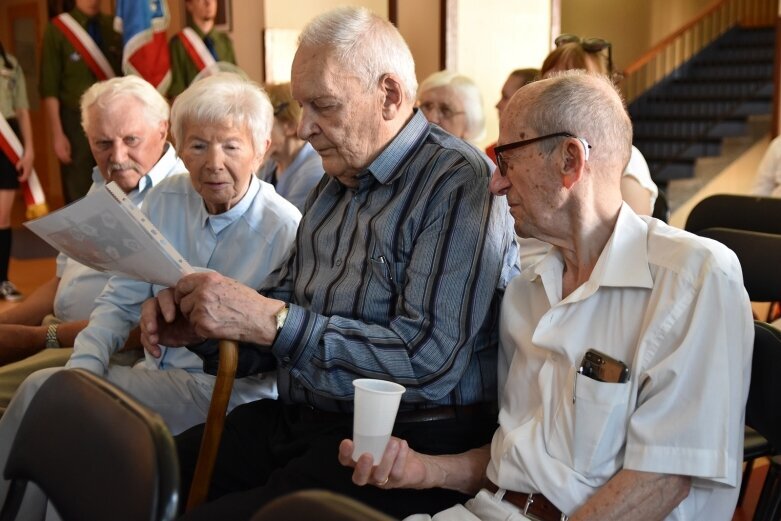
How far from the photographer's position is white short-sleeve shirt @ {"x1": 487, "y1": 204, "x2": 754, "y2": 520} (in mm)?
1382

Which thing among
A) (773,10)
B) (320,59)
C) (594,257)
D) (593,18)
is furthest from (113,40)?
(773,10)

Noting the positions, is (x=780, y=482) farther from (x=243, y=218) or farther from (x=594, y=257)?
(x=243, y=218)

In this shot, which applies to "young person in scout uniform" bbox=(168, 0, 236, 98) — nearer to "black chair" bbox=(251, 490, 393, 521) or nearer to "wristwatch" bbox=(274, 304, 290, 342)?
"wristwatch" bbox=(274, 304, 290, 342)

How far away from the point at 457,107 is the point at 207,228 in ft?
7.60

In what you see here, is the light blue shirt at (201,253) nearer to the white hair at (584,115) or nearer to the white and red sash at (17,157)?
the white hair at (584,115)

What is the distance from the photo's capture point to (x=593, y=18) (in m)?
12.6

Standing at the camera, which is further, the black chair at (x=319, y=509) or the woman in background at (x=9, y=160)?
the woman in background at (x=9, y=160)

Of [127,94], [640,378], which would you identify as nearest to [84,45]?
[127,94]

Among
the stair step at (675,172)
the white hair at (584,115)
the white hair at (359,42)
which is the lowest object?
the stair step at (675,172)

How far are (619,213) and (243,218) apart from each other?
1.18 meters

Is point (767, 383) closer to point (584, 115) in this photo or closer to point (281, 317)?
point (584, 115)

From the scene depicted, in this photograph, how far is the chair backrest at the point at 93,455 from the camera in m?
1.17

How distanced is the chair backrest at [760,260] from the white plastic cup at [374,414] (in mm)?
1483

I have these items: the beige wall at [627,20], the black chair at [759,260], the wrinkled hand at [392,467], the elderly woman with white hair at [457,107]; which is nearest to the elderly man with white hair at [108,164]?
the wrinkled hand at [392,467]
